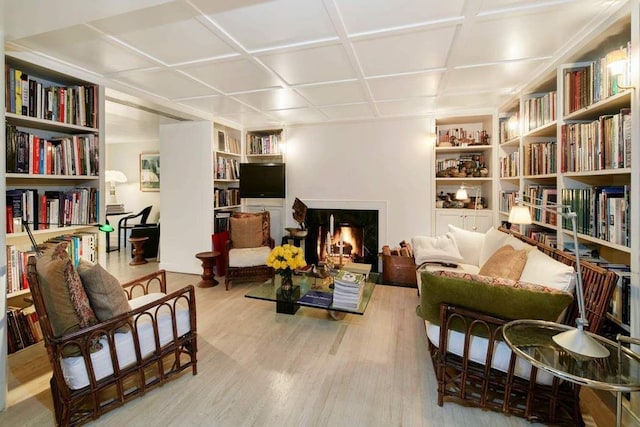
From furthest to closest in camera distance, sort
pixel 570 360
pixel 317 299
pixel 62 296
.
Answer: pixel 317 299 → pixel 62 296 → pixel 570 360

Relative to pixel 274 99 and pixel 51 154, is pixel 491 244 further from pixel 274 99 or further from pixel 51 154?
pixel 51 154

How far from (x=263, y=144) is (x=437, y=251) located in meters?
3.20

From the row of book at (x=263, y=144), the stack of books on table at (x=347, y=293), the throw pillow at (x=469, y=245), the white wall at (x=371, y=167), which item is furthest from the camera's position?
the row of book at (x=263, y=144)

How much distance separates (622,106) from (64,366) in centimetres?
359

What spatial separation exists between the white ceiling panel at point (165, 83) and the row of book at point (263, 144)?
1664 millimetres

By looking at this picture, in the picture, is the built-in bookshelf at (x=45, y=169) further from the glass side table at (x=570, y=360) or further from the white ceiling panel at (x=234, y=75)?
the glass side table at (x=570, y=360)

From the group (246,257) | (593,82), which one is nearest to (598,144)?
(593,82)

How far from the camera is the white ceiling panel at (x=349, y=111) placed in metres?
3.75

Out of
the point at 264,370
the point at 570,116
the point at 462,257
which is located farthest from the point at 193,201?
the point at 570,116

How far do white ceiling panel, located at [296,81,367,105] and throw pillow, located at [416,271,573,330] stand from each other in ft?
6.90

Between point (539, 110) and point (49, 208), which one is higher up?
point (539, 110)

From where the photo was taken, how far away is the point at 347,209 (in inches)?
180

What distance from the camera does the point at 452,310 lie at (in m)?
1.63

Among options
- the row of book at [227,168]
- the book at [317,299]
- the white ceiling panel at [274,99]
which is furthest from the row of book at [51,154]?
the book at [317,299]
